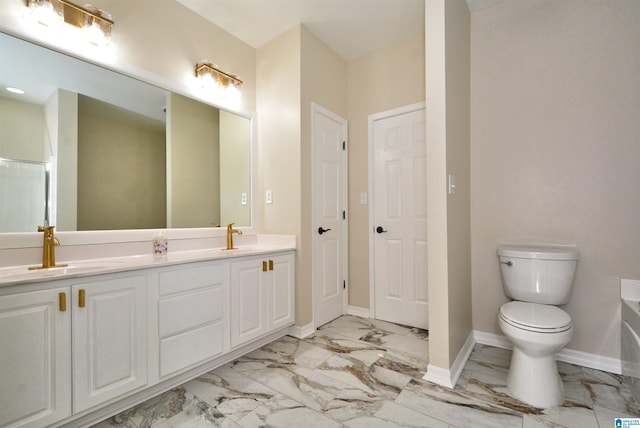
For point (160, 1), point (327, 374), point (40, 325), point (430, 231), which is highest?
point (160, 1)

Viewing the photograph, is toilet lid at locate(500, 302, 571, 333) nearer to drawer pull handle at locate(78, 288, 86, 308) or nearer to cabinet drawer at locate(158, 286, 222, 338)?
cabinet drawer at locate(158, 286, 222, 338)

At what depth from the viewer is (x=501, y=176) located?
2.19m

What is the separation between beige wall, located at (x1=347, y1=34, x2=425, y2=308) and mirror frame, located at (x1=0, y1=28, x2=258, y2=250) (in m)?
1.02

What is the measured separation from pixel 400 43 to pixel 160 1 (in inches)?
80.5

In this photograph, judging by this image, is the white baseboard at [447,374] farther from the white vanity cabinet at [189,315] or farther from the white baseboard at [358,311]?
the white vanity cabinet at [189,315]

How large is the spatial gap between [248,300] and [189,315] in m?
0.44

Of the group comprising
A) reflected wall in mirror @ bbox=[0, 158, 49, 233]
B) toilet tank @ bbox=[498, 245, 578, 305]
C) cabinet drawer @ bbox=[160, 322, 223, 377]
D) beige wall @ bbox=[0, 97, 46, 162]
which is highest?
beige wall @ bbox=[0, 97, 46, 162]

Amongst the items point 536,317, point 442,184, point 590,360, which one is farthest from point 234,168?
point 590,360

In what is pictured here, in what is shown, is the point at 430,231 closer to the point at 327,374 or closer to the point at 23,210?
the point at 327,374

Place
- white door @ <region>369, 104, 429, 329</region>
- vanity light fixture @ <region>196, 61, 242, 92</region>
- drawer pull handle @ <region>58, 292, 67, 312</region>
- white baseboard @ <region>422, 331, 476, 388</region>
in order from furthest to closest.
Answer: white door @ <region>369, 104, 429, 329</region>, vanity light fixture @ <region>196, 61, 242, 92</region>, white baseboard @ <region>422, 331, 476, 388</region>, drawer pull handle @ <region>58, 292, 67, 312</region>

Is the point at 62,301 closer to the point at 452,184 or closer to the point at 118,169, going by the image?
the point at 118,169

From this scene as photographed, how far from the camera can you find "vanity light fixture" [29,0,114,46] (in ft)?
4.94

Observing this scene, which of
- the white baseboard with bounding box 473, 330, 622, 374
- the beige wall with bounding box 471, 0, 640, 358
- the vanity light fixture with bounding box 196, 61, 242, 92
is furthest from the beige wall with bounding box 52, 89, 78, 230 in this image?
the white baseboard with bounding box 473, 330, 622, 374

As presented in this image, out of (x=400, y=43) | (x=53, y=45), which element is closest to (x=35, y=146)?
(x=53, y=45)
